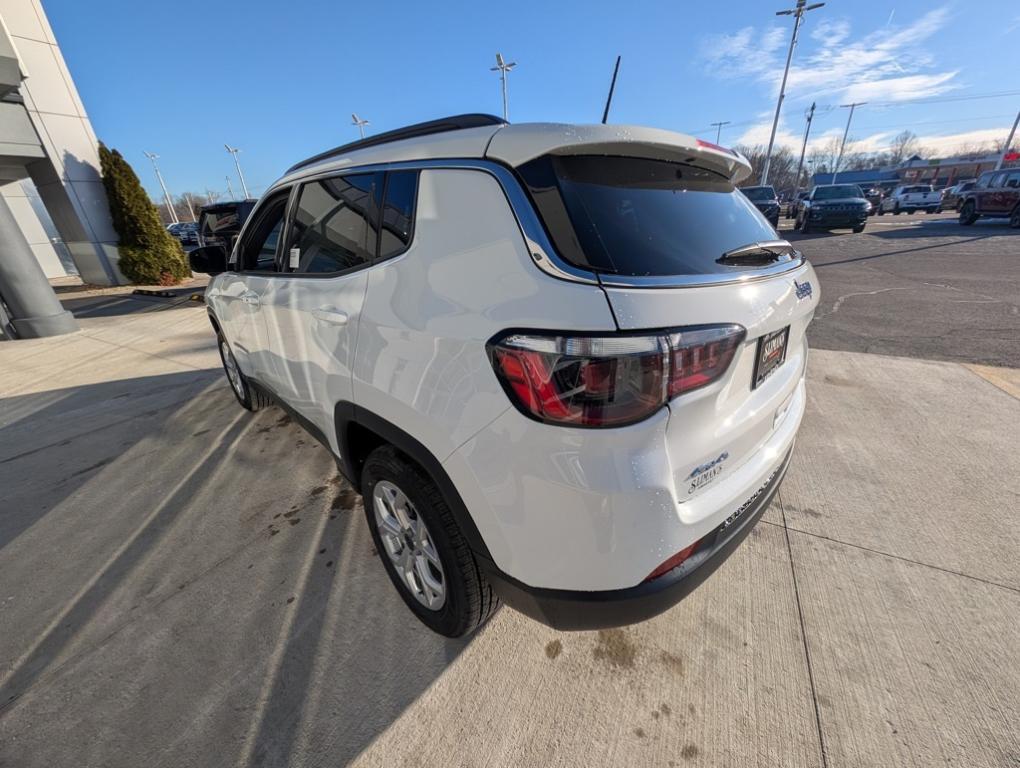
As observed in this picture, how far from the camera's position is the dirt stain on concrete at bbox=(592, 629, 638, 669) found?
1.72m

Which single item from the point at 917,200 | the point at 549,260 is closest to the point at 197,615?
the point at 549,260

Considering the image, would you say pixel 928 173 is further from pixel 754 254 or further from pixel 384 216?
pixel 384 216

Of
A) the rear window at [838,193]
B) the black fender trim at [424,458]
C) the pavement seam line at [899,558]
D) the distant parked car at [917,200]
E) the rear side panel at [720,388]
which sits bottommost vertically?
the distant parked car at [917,200]

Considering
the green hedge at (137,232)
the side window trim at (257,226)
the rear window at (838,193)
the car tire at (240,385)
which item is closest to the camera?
the side window trim at (257,226)

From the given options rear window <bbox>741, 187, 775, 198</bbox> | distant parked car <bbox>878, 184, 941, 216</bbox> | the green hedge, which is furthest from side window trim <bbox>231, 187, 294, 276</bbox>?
distant parked car <bbox>878, 184, 941, 216</bbox>

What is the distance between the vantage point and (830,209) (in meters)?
16.2

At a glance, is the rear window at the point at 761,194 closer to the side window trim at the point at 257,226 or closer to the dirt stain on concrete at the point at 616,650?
the side window trim at the point at 257,226

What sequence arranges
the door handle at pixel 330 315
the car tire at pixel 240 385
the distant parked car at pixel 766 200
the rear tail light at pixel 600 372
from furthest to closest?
the distant parked car at pixel 766 200
the car tire at pixel 240 385
the door handle at pixel 330 315
the rear tail light at pixel 600 372

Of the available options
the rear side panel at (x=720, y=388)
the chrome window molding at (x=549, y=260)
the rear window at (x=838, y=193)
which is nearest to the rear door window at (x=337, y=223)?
the chrome window molding at (x=549, y=260)

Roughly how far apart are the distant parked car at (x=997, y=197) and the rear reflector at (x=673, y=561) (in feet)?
72.2

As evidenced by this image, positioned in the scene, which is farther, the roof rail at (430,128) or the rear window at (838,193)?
the rear window at (838,193)

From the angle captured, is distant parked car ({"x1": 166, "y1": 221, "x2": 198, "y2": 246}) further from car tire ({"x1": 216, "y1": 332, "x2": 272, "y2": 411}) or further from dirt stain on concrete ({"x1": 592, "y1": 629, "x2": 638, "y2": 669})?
dirt stain on concrete ({"x1": 592, "y1": 629, "x2": 638, "y2": 669})

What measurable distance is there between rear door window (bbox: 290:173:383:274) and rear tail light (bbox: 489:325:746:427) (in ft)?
2.95

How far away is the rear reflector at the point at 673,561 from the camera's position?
128 cm
